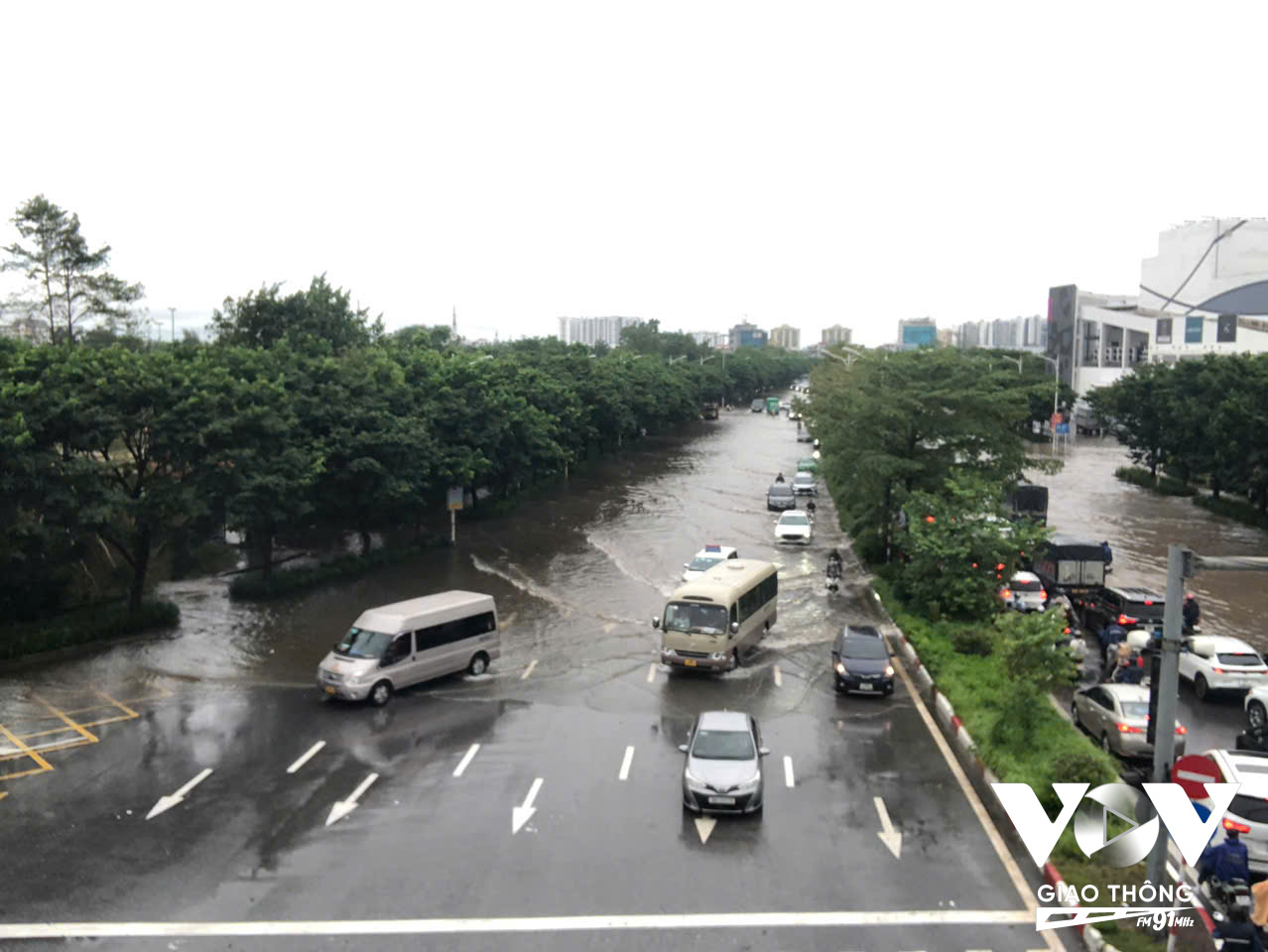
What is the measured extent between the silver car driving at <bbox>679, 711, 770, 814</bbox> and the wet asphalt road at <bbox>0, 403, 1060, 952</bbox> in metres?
0.42

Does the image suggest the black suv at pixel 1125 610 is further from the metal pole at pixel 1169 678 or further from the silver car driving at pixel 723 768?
the metal pole at pixel 1169 678

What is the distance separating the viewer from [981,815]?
55.7ft

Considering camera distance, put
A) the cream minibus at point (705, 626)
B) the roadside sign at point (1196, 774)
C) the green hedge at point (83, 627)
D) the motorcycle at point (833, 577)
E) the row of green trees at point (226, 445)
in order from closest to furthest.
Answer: the roadside sign at point (1196, 774) < the cream minibus at point (705, 626) < the row of green trees at point (226, 445) < the green hedge at point (83, 627) < the motorcycle at point (833, 577)

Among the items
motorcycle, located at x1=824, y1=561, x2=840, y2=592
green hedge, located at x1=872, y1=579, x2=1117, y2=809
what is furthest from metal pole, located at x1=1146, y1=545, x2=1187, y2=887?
motorcycle, located at x1=824, y1=561, x2=840, y2=592

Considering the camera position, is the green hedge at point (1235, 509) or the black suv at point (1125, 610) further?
the green hedge at point (1235, 509)

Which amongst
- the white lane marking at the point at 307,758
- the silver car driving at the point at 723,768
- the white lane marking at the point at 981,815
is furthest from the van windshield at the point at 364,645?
the white lane marking at the point at 981,815

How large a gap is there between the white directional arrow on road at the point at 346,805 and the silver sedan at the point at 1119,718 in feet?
45.8

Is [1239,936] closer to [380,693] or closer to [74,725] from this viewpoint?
[380,693]

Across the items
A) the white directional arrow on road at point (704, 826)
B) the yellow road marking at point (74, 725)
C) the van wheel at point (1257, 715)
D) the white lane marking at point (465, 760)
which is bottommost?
the yellow road marking at point (74, 725)

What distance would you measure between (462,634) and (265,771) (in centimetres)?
739

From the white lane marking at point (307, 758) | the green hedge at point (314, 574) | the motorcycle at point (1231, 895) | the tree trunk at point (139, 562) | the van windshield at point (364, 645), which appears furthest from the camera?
the green hedge at point (314, 574)

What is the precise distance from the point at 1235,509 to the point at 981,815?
45.5 m

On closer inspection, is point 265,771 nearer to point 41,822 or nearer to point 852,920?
point 41,822

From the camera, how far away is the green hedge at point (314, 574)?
1399 inches
